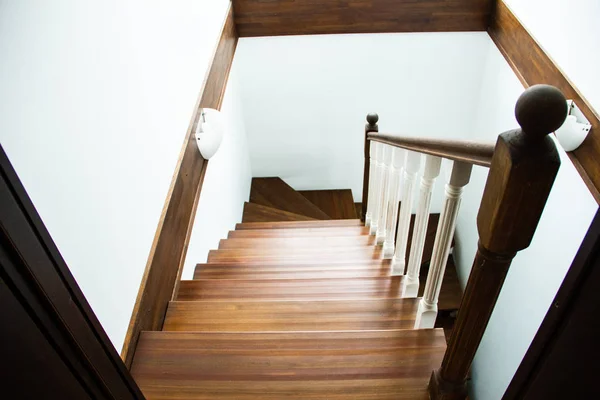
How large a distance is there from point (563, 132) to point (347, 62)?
2.21 metres

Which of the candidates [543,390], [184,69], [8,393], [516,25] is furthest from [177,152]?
[516,25]

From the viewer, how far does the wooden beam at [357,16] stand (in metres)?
3.82

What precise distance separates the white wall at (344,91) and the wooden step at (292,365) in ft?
10.9

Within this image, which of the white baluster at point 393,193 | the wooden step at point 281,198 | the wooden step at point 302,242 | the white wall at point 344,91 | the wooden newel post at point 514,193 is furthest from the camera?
the wooden step at point 281,198

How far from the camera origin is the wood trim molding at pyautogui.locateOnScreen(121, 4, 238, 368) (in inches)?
61.1

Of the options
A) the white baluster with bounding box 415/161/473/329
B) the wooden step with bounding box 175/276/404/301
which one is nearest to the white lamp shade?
the wooden step with bounding box 175/276/404/301

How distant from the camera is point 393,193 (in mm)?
1960

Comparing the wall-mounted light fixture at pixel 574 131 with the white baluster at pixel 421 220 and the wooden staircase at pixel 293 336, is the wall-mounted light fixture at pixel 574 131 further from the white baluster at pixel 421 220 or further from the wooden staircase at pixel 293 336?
the white baluster at pixel 421 220

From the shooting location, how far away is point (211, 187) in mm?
2906

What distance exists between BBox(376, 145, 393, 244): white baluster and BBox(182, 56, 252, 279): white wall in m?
1.09

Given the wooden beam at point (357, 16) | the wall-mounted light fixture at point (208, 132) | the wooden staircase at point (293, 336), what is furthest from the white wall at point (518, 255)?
the wall-mounted light fixture at point (208, 132)

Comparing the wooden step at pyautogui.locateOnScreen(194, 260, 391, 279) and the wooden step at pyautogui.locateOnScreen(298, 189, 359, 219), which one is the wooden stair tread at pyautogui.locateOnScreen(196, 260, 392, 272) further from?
the wooden step at pyautogui.locateOnScreen(298, 189, 359, 219)

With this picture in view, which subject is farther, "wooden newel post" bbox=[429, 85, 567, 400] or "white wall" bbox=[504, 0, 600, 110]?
"white wall" bbox=[504, 0, 600, 110]

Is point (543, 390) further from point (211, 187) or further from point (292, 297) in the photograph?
point (211, 187)
